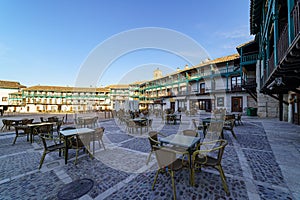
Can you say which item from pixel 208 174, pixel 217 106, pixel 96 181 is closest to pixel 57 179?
pixel 96 181

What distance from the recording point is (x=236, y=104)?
1795 cm

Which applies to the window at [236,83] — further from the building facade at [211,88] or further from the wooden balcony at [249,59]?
the wooden balcony at [249,59]

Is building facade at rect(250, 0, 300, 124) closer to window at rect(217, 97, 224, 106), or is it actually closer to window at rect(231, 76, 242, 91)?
window at rect(231, 76, 242, 91)

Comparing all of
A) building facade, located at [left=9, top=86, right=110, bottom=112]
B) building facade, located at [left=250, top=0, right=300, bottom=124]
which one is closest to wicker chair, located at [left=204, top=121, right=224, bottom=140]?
building facade, located at [left=250, top=0, right=300, bottom=124]

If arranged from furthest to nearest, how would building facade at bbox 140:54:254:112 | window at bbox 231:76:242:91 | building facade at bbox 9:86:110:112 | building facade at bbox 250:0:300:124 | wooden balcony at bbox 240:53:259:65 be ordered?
1. building facade at bbox 9:86:110:112
2. building facade at bbox 140:54:254:112
3. window at bbox 231:76:242:91
4. wooden balcony at bbox 240:53:259:65
5. building facade at bbox 250:0:300:124

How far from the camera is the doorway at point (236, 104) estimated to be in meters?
17.6

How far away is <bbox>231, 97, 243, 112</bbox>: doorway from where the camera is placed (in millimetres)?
17562

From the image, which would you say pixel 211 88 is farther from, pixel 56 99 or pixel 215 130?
pixel 56 99

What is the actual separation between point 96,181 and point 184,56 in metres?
9.83

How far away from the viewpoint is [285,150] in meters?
4.20

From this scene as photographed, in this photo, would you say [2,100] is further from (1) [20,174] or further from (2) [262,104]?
(2) [262,104]

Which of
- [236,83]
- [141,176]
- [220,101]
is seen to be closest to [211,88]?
[220,101]

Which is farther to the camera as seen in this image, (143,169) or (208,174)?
(143,169)

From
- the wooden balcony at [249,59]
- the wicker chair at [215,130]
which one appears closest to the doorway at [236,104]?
the wooden balcony at [249,59]
